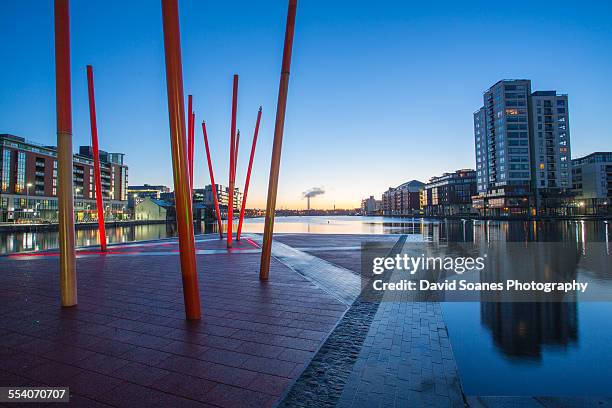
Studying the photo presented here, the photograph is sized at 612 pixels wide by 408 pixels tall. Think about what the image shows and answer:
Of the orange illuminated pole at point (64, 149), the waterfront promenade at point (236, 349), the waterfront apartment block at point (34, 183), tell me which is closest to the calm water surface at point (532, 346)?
the waterfront promenade at point (236, 349)

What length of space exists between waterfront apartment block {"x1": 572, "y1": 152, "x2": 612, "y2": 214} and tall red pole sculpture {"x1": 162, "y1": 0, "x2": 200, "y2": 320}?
13851 cm

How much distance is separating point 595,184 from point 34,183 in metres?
178

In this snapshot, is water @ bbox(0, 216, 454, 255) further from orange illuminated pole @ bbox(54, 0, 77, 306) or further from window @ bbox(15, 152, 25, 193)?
window @ bbox(15, 152, 25, 193)

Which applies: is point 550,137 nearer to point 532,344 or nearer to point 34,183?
point 532,344

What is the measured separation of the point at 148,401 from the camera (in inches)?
123

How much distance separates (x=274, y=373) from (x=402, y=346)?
6.37 feet

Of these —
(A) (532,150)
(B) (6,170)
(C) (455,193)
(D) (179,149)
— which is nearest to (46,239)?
(D) (179,149)

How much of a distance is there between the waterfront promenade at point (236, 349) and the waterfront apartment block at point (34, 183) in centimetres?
8429

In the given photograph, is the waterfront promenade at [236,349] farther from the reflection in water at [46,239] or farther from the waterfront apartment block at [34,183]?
the waterfront apartment block at [34,183]

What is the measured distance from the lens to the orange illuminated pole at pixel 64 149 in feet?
21.2

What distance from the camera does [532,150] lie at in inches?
3831

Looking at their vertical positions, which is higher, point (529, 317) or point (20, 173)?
point (20, 173)

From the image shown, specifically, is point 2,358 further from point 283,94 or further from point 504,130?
point 504,130

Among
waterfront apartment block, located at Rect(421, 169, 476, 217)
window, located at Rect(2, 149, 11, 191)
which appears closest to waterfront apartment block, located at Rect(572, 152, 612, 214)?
waterfront apartment block, located at Rect(421, 169, 476, 217)
